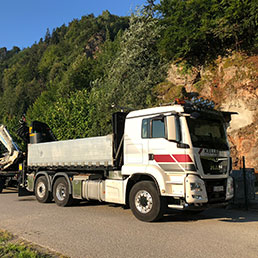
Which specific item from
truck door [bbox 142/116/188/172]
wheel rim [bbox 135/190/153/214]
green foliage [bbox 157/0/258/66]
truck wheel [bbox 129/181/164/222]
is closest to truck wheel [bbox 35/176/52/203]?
truck wheel [bbox 129/181/164/222]

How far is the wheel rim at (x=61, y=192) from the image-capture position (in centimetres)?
1023

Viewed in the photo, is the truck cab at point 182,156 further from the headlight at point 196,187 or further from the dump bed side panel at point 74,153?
the dump bed side panel at point 74,153

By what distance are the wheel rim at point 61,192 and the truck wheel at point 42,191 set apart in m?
0.69

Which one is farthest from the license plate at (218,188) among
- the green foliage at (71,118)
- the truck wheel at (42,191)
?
the green foliage at (71,118)

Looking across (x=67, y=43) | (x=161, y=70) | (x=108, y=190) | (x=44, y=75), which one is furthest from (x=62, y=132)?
(x=67, y=43)

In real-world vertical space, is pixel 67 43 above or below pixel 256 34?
above

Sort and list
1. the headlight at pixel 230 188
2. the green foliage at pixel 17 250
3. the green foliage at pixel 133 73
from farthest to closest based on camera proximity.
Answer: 1. the green foliage at pixel 133 73
2. the headlight at pixel 230 188
3. the green foliage at pixel 17 250

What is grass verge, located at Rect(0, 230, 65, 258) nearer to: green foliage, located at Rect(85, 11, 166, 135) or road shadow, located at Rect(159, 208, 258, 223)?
road shadow, located at Rect(159, 208, 258, 223)

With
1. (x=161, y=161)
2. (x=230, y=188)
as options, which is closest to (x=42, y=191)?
(x=161, y=161)

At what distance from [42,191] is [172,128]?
6.60 m

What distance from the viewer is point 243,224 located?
7.22 meters

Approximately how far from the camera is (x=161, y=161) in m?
7.31

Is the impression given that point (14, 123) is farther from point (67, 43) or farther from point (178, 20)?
point (67, 43)

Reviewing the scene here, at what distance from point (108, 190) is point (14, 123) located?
40544 mm
